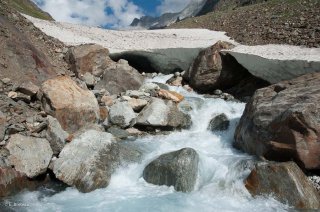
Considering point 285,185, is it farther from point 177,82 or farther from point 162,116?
point 177,82

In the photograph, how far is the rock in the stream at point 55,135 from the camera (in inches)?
487

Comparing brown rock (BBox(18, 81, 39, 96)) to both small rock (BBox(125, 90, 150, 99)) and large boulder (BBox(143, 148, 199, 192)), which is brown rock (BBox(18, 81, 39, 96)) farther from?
large boulder (BBox(143, 148, 199, 192))

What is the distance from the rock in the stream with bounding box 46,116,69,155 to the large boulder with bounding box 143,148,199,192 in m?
2.84

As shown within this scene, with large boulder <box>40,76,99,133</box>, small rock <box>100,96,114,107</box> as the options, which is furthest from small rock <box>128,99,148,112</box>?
large boulder <box>40,76,99,133</box>

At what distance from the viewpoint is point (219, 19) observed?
3447 centimetres

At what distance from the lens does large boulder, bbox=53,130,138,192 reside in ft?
37.4

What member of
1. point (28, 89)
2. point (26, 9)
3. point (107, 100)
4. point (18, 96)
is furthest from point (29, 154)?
point (26, 9)

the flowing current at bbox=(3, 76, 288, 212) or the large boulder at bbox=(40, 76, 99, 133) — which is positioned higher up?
the large boulder at bbox=(40, 76, 99, 133)

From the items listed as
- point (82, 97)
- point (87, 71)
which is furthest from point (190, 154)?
point (87, 71)

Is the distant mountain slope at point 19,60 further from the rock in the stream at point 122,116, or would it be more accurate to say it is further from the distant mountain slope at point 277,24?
the distant mountain slope at point 277,24

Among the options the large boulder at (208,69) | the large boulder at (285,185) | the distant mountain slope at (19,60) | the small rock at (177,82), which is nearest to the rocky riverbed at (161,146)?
the large boulder at (285,185)

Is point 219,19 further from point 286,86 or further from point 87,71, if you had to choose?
point 286,86

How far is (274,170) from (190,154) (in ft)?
8.14

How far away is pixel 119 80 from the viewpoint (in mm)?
18641
